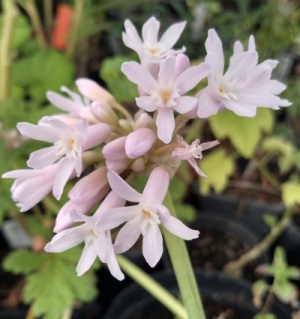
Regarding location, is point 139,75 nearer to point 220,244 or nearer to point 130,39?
point 130,39

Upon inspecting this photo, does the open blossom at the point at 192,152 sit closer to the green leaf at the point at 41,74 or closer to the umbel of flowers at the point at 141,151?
the umbel of flowers at the point at 141,151

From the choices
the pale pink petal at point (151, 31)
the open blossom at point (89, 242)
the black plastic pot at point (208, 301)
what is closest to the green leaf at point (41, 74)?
the black plastic pot at point (208, 301)

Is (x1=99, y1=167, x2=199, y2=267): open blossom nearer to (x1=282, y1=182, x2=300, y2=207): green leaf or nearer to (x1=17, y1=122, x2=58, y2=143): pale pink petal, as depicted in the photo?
(x1=17, y1=122, x2=58, y2=143): pale pink petal

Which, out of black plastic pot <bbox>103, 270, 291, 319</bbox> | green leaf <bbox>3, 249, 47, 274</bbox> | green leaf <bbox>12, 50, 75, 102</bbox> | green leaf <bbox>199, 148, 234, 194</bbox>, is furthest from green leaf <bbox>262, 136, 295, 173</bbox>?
green leaf <bbox>3, 249, 47, 274</bbox>

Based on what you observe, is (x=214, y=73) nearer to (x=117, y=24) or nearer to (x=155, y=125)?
(x=155, y=125)

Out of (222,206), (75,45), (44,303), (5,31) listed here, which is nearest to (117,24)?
(75,45)

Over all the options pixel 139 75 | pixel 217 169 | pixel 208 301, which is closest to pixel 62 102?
pixel 139 75
